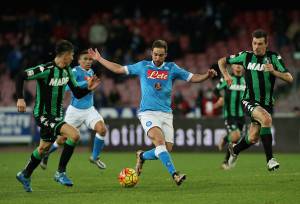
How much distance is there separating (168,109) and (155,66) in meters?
0.71

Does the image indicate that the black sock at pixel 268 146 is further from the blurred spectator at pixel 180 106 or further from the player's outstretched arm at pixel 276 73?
the blurred spectator at pixel 180 106

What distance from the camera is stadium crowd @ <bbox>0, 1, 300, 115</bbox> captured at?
25.9m

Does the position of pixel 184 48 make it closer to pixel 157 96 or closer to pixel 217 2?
pixel 217 2

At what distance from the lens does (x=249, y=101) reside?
11820mm

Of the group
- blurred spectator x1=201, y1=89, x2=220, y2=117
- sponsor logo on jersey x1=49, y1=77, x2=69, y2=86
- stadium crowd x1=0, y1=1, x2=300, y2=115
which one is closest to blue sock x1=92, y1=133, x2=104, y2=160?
sponsor logo on jersey x1=49, y1=77, x2=69, y2=86

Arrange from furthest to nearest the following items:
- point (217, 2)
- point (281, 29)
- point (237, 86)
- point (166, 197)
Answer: point (217, 2) → point (281, 29) → point (237, 86) → point (166, 197)

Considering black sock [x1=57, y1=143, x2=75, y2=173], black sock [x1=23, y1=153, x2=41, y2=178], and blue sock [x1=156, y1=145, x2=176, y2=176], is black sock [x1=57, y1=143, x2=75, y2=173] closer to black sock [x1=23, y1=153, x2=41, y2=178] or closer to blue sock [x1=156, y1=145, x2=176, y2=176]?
black sock [x1=23, y1=153, x2=41, y2=178]

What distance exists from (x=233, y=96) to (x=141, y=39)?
12.1 m

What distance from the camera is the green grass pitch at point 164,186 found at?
30.4 feet

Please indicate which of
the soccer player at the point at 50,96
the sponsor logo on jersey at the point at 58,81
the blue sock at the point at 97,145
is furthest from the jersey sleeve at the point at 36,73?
the blue sock at the point at 97,145

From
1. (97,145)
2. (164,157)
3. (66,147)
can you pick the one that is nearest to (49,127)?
(66,147)

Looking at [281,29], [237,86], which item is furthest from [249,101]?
[281,29]

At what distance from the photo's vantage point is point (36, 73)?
1037 cm

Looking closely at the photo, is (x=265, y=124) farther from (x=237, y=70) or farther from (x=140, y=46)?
(x=140, y=46)
